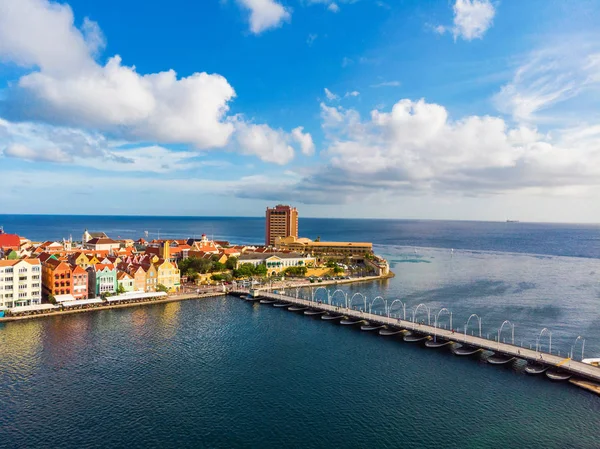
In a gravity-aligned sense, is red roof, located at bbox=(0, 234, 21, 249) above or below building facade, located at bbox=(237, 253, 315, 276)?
above

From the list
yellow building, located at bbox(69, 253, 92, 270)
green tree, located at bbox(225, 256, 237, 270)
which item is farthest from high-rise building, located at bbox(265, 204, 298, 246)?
yellow building, located at bbox(69, 253, 92, 270)

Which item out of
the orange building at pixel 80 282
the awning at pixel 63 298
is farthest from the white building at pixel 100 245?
the awning at pixel 63 298

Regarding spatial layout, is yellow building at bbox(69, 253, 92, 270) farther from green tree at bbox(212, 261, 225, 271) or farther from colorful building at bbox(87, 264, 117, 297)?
A: green tree at bbox(212, 261, 225, 271)

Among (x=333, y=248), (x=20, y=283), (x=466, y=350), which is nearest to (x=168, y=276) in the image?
(x=20, y=283)

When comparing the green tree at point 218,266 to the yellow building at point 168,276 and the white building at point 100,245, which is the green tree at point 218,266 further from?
the white building at point 100,245

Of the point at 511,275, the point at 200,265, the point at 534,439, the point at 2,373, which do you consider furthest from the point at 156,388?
the point at 511,275

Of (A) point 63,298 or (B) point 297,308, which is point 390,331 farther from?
(A) point 63,298

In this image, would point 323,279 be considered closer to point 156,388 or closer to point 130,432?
point 156,388
